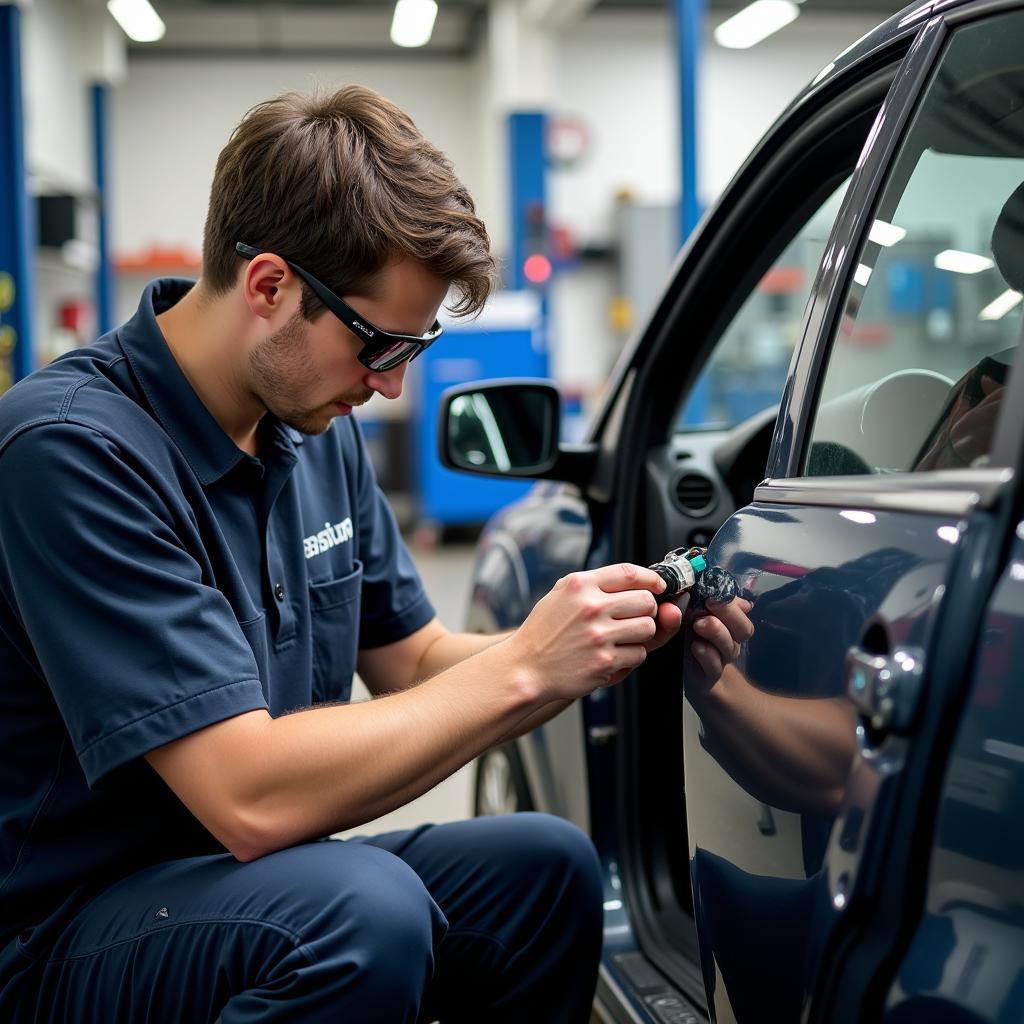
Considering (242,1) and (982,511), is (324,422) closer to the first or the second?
(982,511)

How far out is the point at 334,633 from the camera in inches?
72.4

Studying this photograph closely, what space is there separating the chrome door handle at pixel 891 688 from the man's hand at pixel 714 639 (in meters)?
0.23

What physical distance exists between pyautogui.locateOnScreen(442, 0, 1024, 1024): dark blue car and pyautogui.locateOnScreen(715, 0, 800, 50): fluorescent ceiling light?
9695 millimetres

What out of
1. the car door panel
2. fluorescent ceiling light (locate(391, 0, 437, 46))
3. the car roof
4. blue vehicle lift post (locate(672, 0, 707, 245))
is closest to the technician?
the car door panel

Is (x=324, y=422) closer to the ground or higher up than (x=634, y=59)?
closer to the ground

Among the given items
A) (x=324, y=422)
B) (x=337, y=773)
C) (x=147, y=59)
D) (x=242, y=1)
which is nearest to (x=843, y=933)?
(x=337, y=773)

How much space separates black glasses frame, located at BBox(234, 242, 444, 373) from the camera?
5.00 ft

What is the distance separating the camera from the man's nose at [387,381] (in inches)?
63.2

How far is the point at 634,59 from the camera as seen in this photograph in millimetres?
14688

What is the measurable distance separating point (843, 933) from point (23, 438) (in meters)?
0.98

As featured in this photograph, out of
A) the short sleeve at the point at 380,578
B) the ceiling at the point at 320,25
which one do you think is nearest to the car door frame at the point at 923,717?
the short sleeve at the point at 380,578

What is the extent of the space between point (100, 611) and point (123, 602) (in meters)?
0.03

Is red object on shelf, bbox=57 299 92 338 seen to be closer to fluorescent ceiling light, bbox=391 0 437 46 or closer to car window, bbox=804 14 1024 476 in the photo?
fluorescent ceiling light, bbox=391 0 437 46

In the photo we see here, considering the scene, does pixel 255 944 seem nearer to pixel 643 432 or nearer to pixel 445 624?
pixel 643 432
